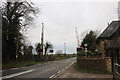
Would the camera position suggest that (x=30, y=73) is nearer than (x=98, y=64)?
Yes

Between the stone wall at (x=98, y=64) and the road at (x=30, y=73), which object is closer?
the road at (x=30, y=73)

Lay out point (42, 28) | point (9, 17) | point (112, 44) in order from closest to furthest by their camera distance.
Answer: point (112, 44) → point (9, 17) → point (42, 28)

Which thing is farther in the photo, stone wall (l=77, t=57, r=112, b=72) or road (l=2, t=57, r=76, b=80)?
stone wall (l=77, t=57, r=112, b=72)

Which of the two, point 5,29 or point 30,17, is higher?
point 30,17

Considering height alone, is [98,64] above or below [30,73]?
above

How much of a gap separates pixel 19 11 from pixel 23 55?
10795mm

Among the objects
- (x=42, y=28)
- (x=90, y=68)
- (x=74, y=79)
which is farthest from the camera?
(x=42, y=28)

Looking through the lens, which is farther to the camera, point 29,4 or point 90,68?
point 29,4

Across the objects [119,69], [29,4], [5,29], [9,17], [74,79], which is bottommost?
[74,79]

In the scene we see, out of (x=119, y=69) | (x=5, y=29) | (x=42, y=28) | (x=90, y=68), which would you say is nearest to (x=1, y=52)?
(x=5, y=29)

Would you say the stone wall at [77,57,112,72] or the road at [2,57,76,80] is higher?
the stone wall at [77,57,112,72]

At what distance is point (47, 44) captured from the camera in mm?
104188

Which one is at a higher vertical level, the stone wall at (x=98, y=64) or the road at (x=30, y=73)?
the stone wall at (x=98, y=64)

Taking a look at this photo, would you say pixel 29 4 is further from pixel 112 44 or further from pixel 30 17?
pixel 112 44
